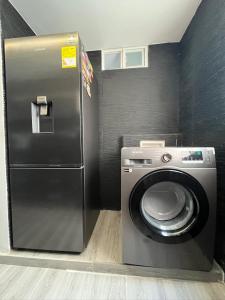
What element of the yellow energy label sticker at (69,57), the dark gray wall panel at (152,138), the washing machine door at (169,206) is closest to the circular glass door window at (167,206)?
the washing machine door at (169,206)

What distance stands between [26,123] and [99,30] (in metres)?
1.30

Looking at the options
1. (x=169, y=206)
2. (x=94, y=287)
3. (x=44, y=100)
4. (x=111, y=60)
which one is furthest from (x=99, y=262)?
(x=111, y=60)

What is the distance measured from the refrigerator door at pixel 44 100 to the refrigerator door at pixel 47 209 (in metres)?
0.10

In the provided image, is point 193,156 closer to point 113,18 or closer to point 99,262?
point 99,262

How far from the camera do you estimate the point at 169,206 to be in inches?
48.5

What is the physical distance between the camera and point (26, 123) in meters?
1.25

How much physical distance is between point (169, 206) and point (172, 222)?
0.37 feet

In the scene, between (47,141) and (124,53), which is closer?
(47,141)

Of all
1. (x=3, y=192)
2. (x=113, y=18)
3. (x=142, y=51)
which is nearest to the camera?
(x=3, y=192)

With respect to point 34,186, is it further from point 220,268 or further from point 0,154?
point 220,268

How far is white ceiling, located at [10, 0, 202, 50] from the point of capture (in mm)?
1417

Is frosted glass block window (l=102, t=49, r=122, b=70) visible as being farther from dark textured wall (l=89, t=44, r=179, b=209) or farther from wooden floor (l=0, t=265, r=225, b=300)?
wooden floor (l=0, t=265, r=225, b=300)

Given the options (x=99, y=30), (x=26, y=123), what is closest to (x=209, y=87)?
(x=99, y=30)

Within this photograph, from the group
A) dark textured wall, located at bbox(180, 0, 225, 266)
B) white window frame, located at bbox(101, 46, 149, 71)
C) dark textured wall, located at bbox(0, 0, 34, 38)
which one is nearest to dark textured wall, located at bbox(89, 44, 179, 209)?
white window frame, located at bbox(101, 46, 149, 71)
